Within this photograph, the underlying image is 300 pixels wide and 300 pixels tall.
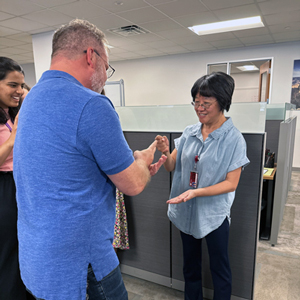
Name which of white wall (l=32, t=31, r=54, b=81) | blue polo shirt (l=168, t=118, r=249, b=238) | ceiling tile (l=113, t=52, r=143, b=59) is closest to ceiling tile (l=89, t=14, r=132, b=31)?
white wall (l=32, t=31, r=54, b=81)

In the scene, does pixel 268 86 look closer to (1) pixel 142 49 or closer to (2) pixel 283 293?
(1) pixel 142 49

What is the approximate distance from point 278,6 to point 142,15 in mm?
2069

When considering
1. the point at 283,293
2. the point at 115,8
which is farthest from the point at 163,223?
the point at 115,8

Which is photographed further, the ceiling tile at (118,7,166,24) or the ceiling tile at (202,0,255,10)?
the ceiling tile at (118,7,166,24)

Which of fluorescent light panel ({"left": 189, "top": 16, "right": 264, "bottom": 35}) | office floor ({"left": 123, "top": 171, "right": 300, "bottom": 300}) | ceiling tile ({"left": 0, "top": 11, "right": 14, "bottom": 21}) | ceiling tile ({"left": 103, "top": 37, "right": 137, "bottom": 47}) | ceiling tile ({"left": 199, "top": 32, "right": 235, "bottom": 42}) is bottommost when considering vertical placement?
office floor ({"left": 123, "top": 171, "right": 300, "bottom": 300})

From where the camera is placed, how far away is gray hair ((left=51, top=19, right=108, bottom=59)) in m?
0.82

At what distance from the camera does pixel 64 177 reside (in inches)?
28.9

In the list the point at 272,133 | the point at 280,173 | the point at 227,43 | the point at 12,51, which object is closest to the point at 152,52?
the point at 227,43

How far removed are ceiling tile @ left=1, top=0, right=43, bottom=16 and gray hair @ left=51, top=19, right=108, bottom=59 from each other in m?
3.47

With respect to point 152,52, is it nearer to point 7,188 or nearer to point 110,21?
point 110,21

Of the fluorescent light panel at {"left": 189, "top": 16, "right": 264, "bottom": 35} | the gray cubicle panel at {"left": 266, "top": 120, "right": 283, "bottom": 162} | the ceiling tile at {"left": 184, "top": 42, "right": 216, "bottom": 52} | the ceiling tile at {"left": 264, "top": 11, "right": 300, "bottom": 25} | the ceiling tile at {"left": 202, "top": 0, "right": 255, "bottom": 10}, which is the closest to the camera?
the gray cubicle panel at {"left": 266, "top": 120, "right": 283, "bottom": 162}

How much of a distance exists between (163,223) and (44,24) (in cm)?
430

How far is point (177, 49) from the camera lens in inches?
263

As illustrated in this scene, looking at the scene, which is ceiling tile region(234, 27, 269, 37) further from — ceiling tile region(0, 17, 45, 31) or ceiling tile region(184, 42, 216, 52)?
ceiling tile region(0, 17, 45, 31)
